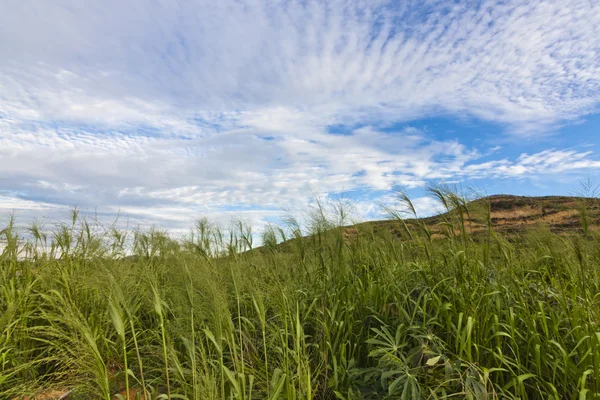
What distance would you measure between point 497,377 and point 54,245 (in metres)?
5.18

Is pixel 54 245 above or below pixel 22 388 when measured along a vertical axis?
above

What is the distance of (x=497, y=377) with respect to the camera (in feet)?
8.39

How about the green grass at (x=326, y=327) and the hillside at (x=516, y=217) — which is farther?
the hillside at (x=516, y=217)

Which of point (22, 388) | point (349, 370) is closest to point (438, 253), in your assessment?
point (349, 370)

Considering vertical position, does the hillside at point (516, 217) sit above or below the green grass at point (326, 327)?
above

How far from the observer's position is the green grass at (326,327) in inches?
91.0

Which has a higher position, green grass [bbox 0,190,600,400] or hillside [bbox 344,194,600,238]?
hillside [bbox 344,194,600,238]

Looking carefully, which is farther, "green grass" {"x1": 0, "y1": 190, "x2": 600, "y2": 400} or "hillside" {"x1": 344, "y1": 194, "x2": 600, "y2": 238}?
"hillside" {"x1": 344, "y1": 194, "x2": 600, "y2": 238}

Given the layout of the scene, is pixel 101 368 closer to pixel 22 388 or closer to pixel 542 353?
pixel 22 388

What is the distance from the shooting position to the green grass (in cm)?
231

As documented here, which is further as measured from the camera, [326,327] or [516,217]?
[516,217]

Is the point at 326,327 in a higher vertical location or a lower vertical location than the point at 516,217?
lower

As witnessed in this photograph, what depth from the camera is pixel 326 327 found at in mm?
2604

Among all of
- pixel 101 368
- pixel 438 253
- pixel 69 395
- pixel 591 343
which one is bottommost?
pixel 69 395
